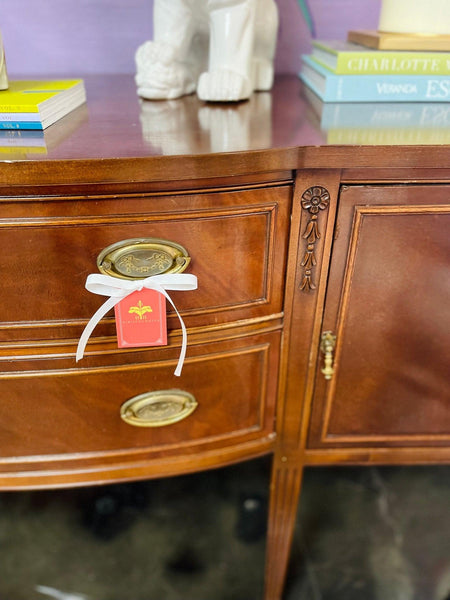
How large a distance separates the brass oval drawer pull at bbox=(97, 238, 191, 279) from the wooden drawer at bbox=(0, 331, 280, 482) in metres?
0.10

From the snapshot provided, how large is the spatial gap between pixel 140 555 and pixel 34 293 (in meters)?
0.62

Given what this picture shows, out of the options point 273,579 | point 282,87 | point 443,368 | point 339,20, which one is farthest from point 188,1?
point 273,579

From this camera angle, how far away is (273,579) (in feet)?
2.55

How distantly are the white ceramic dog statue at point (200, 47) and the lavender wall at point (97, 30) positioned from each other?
189 mm

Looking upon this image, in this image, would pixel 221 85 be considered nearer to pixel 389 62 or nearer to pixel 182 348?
pixel 389 62

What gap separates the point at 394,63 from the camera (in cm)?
62

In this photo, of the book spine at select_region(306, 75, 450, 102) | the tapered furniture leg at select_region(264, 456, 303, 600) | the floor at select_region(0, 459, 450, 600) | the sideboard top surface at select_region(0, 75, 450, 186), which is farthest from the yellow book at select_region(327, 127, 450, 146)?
the floor at select_region(0, 459, 450, 600)

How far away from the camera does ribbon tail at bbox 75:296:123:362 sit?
484 millimetres

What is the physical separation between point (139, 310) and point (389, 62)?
17.7 inches

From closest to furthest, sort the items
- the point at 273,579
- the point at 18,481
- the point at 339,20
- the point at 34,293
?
1. the point at 34,293
2. the point at 18,481
3. the point at 273,579
4. the point at 339,20

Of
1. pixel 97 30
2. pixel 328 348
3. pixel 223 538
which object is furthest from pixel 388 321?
pixel 97 30

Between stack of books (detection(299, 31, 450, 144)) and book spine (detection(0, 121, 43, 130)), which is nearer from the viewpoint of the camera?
book spine (detection(0, 121, 43, 130))

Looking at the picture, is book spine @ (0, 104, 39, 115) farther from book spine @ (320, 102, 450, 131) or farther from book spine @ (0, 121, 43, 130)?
book spine @ (320, 102, 450, 131)

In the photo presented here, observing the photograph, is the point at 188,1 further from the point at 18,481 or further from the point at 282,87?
the point at 18,481
